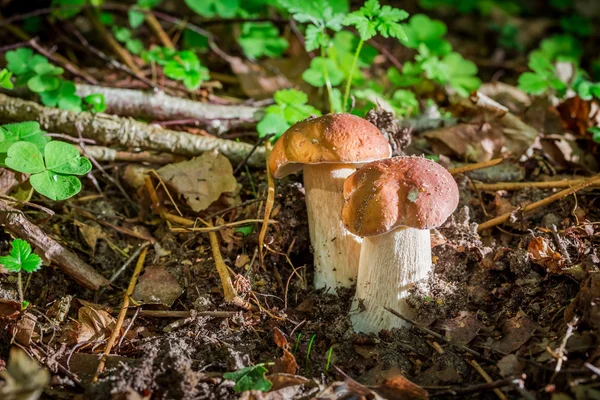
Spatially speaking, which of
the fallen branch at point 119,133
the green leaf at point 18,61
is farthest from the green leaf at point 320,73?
the green leaf at point 18,61

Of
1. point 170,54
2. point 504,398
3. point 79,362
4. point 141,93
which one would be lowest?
point 79,362

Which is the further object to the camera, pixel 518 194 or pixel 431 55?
pixel 431 55

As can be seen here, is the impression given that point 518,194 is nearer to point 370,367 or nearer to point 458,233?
point 458,233

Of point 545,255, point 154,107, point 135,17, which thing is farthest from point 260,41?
point 545,255

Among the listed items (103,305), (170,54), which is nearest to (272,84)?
(170,54)

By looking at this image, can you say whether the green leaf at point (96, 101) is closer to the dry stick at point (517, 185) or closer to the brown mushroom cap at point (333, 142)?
the brown mushroom cap at point (333, 142)

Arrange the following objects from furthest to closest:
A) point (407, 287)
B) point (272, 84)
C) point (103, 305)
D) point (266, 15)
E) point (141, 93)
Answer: point (266, 15)
point (272, 84)
point (141, 93)
point (103, 305)
point (407, 287)

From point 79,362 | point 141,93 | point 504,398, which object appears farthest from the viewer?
point 141,93

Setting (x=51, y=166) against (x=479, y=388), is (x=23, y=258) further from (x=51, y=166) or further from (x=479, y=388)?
(x=479, y=388)
